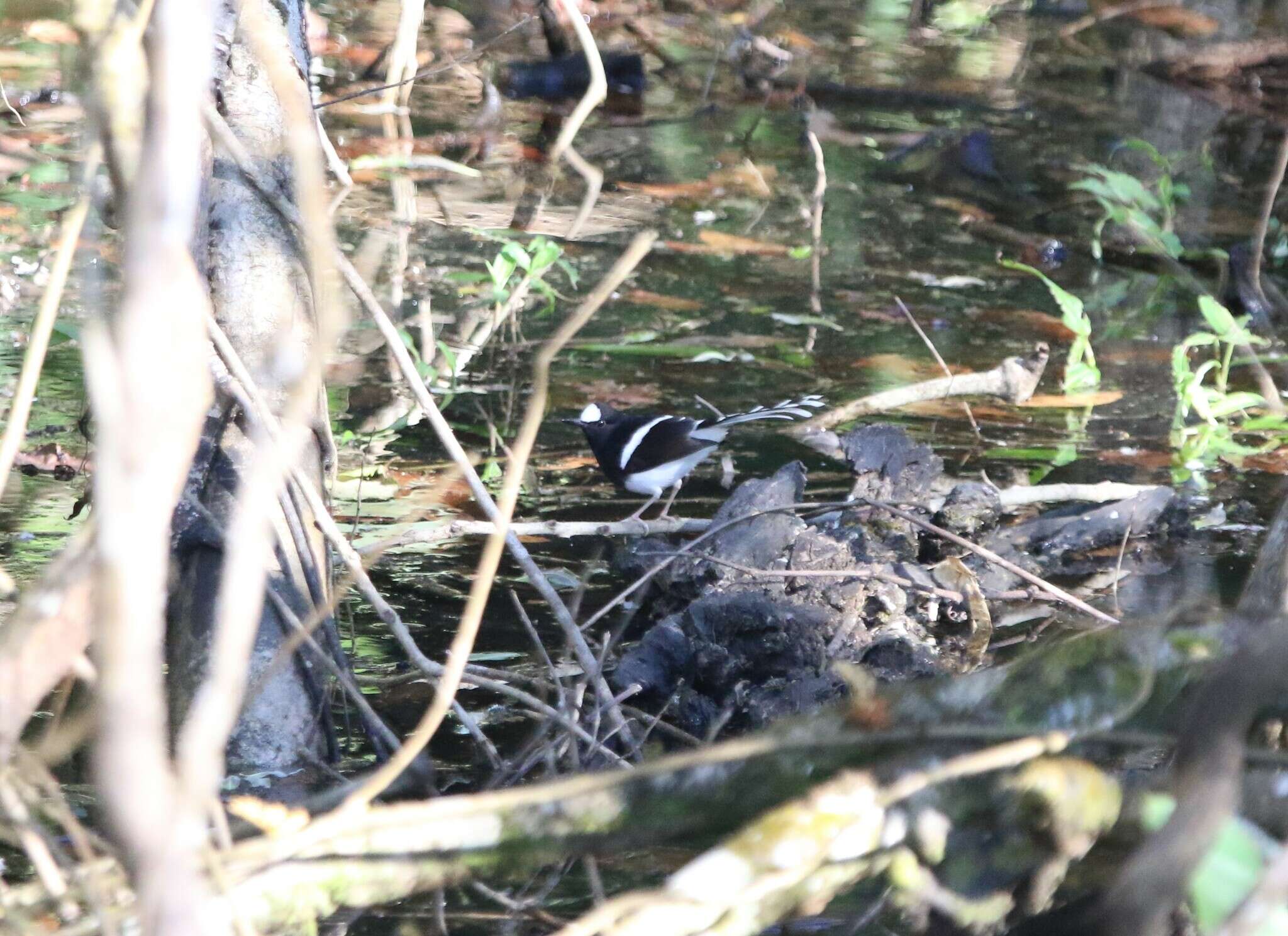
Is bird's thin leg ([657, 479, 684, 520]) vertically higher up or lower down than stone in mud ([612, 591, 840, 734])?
lower down

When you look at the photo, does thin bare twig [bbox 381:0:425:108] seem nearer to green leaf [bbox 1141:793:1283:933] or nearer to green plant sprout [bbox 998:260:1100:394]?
green plant sprout [bbox 998:260:1100:394]

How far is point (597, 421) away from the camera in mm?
5430

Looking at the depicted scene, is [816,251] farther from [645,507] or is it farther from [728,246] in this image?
[645,507]

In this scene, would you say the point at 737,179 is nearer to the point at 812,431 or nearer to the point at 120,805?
the point at 812,431

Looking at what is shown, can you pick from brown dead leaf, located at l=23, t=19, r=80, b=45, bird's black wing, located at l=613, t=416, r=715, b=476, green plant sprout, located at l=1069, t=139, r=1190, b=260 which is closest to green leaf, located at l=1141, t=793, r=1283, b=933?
bird's black wing, located at l=613, t=416, r=715, b=476

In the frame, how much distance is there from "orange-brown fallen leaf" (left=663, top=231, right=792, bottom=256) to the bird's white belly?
2931 millimetres

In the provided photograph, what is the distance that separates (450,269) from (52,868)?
19.8 ft

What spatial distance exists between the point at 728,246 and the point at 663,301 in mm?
1059

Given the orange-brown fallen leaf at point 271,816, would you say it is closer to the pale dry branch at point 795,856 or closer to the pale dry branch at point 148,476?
the pale dry branch at point 795,856

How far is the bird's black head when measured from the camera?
5.35 meters

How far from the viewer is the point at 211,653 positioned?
3.12 meters

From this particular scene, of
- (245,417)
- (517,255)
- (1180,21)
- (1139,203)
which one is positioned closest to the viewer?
(245,417)

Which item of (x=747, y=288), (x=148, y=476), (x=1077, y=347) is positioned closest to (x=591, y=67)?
(x=1077, y=347)

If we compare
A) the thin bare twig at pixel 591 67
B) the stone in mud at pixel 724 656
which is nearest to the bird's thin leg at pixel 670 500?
the thin bare twig at pixel 591 67
